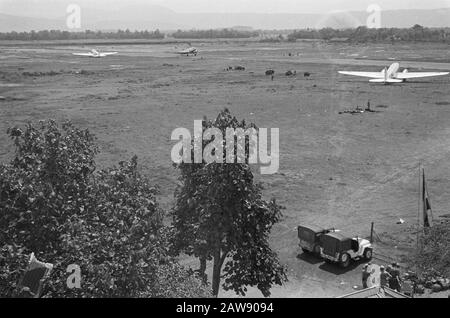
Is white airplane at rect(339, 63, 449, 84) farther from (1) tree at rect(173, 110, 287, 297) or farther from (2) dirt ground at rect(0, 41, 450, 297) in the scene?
(1) tree at rect(173, 110, 287, 297)

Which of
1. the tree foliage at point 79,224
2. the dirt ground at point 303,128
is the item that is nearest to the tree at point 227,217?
the tree foliage at point 79,224

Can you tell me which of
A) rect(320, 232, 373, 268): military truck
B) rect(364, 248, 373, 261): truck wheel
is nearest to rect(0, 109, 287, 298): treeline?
rect(320, 232, 373, 268): military truck

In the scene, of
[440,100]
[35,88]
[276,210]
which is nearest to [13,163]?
[276,210]

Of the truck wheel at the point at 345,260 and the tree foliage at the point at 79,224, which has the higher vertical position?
the tree foliage at the point at 79,224

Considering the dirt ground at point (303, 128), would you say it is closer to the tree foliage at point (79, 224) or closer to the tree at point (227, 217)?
the tree at point (227, 217)

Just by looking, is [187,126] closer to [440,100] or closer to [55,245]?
[440,100]
